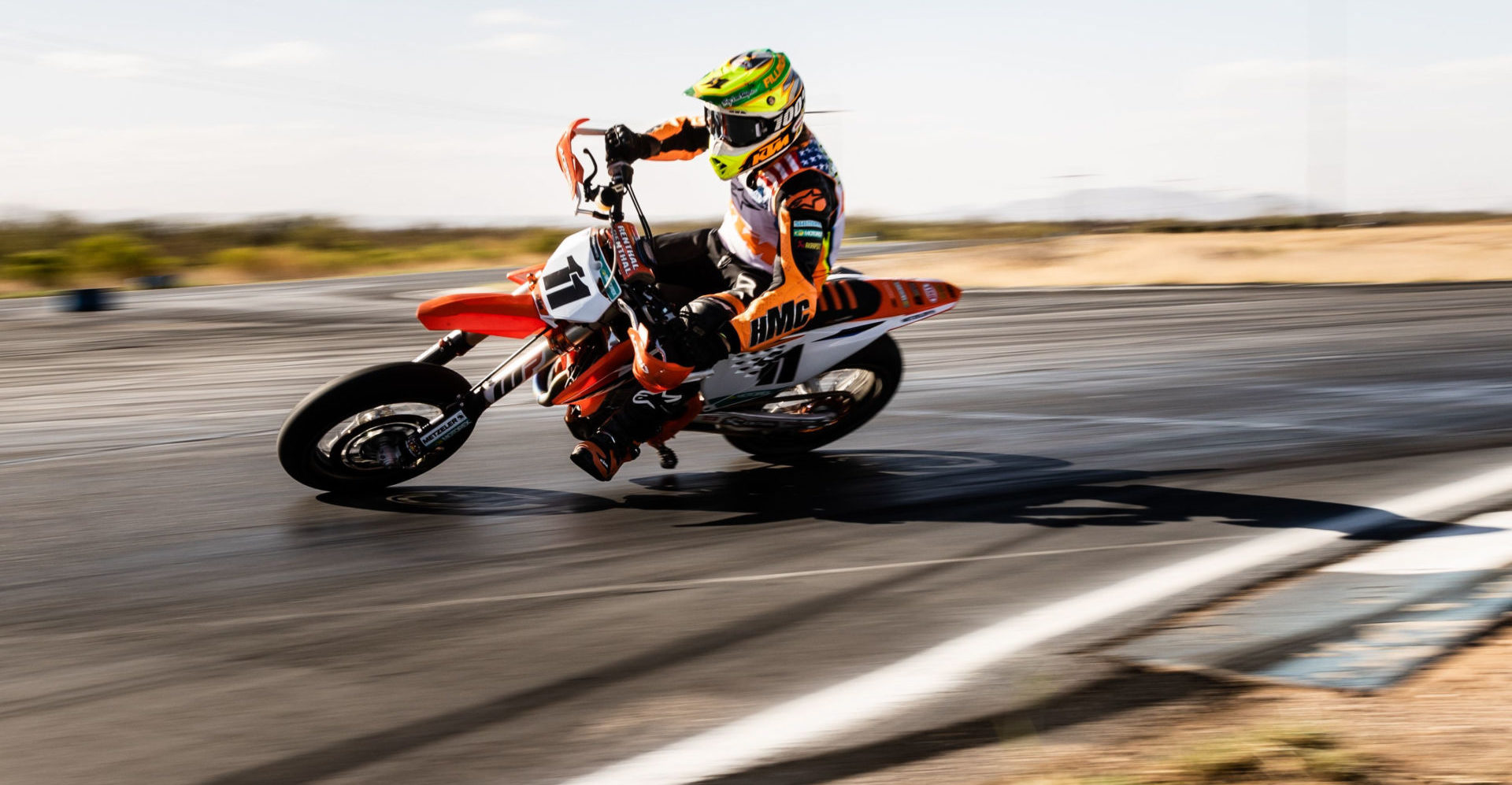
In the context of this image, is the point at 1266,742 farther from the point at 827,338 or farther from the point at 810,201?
the point at 827,338

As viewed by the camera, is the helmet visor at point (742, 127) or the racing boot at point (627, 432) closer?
the racing boot at point (627, 432)

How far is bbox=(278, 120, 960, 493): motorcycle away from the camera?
5895 millimetres

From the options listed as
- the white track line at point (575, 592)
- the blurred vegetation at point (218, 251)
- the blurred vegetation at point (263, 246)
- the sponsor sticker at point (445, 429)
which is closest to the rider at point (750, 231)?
the sponsor sticker at point (445, 429)

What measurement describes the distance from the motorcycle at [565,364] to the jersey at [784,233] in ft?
0.28

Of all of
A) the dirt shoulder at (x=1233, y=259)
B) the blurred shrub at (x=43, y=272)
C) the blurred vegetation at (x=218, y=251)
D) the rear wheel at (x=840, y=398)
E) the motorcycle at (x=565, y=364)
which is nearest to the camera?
the motorcycle at (x=565, y=364)

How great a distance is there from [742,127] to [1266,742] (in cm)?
383

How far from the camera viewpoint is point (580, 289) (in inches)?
235

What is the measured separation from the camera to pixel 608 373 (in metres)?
6.16

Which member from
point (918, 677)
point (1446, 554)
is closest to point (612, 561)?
point (918, 677)

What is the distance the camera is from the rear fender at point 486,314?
19.5ft

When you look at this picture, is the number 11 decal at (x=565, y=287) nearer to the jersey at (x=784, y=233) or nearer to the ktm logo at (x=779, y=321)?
the jersey at (x=784, y=233)

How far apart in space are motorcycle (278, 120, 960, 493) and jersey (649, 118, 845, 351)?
84mm

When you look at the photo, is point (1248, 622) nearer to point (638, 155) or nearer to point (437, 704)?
point (437, 704)

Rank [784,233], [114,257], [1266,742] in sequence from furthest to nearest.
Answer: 1. [114,257]
2. [784,233]
3. [1266,742]
